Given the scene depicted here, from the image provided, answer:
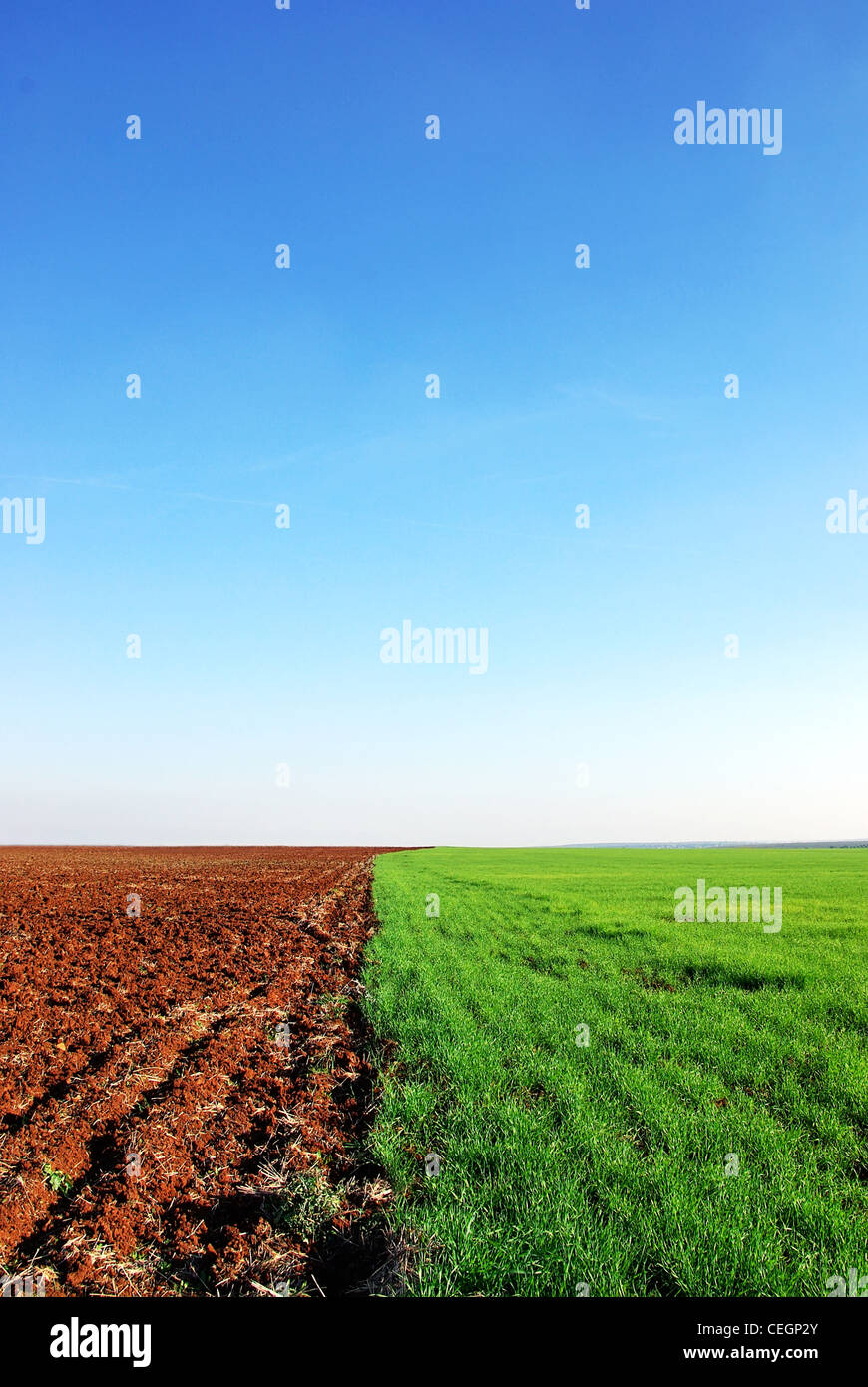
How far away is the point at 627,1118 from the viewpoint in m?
5.57

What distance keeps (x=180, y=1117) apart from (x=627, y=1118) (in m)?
4.17

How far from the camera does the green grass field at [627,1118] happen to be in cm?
383

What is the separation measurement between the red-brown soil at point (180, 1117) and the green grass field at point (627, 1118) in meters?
0.65

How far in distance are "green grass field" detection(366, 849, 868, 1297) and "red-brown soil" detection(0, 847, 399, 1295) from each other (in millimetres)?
648

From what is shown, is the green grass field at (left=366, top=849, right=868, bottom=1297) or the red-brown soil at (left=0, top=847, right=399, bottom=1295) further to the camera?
the red-brown soil at (left=0, top=847, right=399, bottom=1295)

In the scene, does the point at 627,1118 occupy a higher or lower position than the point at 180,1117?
higher

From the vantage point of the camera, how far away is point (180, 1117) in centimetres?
596

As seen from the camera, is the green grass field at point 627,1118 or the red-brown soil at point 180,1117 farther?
the red-brown soil at point 180,1117

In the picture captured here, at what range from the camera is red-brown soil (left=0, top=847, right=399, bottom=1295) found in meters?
4.22

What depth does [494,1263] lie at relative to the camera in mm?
3816

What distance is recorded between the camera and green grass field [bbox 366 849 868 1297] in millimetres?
3830

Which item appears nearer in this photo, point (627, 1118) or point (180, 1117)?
point (627, 1118)
